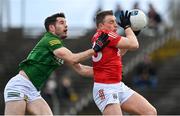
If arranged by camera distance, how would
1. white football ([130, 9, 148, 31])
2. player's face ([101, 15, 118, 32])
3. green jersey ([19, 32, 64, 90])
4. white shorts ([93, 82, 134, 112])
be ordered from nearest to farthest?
white shorts ([93, 82, 134, 112])
green jersey ([19, 32, 64, 90])
player's face ([101, 15, 118, 32])
white football ([130, 9, 148, 31])

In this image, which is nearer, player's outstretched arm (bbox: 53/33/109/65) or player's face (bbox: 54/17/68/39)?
player's outstretched arm (bbox: 53/33/109/65)

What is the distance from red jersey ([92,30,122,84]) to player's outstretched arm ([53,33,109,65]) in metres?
0.15

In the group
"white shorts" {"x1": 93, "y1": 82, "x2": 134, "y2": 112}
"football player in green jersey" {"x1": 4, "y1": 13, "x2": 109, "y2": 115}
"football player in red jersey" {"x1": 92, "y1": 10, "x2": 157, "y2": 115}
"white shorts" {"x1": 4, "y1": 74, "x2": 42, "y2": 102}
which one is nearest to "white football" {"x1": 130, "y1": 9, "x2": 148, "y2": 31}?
"football player in red jersey" {"x1": 92, "y1": 10, "x2": 157, "y2": 115}

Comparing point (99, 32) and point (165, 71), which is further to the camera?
point (165, 71)

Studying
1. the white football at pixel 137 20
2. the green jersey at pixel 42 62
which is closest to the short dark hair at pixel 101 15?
the white football at pixel 137 20

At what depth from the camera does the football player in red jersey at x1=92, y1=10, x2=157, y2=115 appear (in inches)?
493

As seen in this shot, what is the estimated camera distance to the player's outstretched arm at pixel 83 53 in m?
12.5

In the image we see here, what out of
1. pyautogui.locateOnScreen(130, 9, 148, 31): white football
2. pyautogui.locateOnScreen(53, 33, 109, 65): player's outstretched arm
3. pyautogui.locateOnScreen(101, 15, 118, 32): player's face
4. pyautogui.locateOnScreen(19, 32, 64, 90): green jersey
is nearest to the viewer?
pyautogui.locateOnScreen(53, 33, 109, 65): player's outstretched arm

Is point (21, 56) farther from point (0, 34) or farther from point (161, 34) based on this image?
point (161, 34)

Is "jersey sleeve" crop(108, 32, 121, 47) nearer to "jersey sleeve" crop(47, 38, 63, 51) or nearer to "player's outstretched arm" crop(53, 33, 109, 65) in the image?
"player's outstretched arm" crop(53, 33, 109, 65)

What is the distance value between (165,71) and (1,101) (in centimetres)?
563

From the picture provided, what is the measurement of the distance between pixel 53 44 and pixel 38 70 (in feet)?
1.60

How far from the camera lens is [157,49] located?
28703mm

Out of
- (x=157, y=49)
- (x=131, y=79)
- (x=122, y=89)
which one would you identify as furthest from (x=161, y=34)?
(x=122, y=89)
